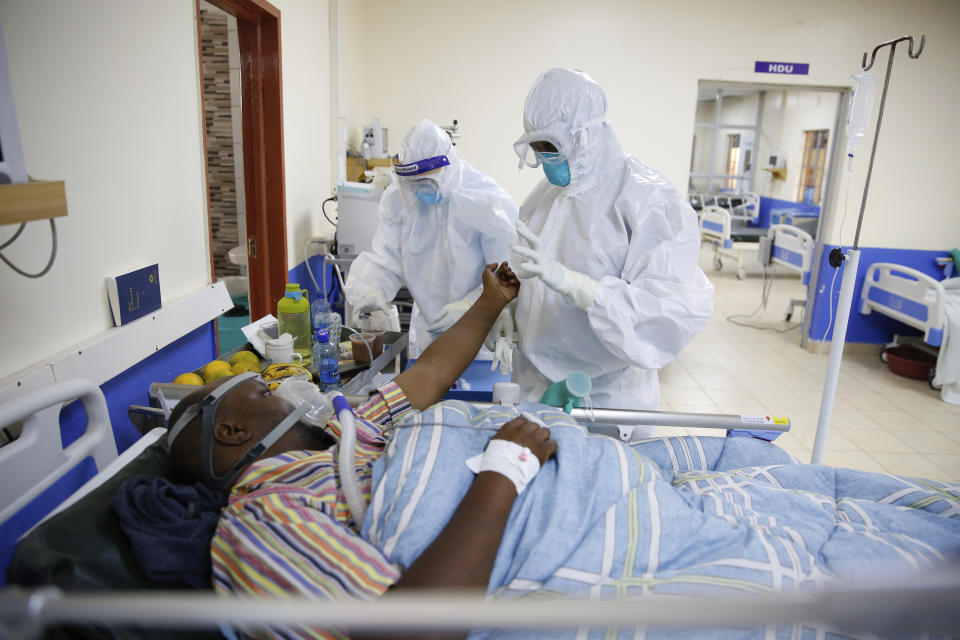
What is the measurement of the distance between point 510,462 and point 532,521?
0.34 feet

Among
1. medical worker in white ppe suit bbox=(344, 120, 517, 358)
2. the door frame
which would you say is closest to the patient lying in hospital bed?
medical worker in white ppe suit bbox=(344, 120, 517, 358)

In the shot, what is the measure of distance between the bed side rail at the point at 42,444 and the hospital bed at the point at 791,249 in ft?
16.5

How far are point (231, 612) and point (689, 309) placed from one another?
1392mm

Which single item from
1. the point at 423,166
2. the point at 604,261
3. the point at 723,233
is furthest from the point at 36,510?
the point at 723,233

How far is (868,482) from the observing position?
124cm

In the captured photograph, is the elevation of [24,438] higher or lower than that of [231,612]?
lower

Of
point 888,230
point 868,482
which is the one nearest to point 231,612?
point 868,482

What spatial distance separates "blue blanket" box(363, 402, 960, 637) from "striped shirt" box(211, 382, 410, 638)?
0.07m

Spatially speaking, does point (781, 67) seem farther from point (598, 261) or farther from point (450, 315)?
point (450, 315)

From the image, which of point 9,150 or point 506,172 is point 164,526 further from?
point 506,172

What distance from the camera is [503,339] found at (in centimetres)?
191

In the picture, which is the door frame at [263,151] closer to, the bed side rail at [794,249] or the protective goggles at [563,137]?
the protective goggles at [563,137]

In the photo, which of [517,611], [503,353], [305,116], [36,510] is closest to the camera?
[517,611]

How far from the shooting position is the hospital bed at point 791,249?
15.9ft
